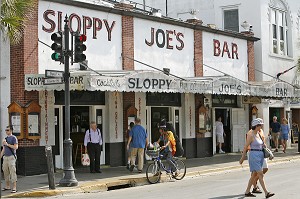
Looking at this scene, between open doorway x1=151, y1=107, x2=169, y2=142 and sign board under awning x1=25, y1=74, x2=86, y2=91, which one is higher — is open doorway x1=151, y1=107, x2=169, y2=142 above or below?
below

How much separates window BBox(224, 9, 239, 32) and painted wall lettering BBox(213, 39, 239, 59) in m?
3.69

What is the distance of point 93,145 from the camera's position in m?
19.0

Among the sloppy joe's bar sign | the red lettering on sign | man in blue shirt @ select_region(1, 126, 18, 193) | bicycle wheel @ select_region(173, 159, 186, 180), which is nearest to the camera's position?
man in blue shirt @ select_region(1, 126, 18, 193)

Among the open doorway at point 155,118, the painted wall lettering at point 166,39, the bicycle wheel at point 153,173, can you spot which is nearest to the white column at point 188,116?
the open doorway at point 155,118

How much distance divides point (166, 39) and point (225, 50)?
4.71 m

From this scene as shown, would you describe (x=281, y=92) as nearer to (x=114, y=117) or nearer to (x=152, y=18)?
(x=152, y=18)

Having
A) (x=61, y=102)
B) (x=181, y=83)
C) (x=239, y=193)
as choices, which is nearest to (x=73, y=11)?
(x=61, y=102)

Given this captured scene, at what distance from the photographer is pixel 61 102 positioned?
19328 millimetres

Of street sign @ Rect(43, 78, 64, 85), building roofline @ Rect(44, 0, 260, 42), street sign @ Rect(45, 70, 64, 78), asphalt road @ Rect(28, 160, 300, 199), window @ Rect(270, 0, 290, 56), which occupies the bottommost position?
asphalt road @ Rect(28, 160, 300, 199)

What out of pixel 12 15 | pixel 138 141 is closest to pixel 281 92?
pixel 138 141

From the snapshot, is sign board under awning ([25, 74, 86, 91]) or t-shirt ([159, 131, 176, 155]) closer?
t-shirt ([159, 131, 176, 155])

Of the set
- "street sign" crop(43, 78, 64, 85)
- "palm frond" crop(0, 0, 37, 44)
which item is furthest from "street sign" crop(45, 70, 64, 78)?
"palm frond" crop(0, 0, 37, 44)

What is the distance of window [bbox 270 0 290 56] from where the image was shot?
104 feet

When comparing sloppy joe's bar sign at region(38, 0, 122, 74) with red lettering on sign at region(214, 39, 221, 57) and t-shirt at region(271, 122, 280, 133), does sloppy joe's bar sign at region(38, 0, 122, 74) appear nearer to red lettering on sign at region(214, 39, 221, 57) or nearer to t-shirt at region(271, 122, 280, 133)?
red lettering on sign at region(214, 39, 221, 57)
